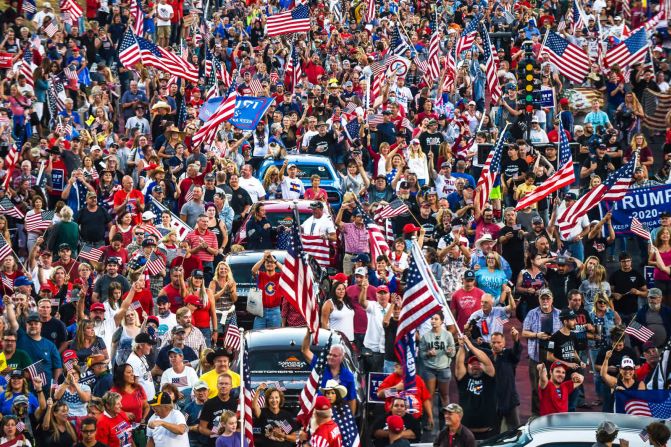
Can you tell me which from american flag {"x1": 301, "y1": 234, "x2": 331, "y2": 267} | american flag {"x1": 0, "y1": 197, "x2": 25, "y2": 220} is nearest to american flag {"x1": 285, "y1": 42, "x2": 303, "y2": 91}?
american flag {"x1": 0, "y1": 197, "x2": 25, "y2": 220}

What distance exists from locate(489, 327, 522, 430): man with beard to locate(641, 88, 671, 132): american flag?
15229 mm

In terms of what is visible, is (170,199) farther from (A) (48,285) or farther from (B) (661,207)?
(B) (661,207)

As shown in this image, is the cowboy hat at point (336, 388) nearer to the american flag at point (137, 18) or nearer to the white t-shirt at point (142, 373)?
the white t-shirt at point (142, 373)

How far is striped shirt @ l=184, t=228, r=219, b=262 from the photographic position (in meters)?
23.0

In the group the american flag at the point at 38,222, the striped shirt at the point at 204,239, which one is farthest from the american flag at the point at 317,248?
the american flag at the point at 38,222

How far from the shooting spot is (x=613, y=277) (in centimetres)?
2211

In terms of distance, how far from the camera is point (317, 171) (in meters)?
28.2

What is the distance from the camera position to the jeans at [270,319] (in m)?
20.8

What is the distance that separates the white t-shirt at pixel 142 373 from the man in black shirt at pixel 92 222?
254 inches

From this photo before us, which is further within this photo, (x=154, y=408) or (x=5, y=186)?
(x=5, y=186)

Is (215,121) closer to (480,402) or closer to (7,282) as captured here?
(7,282)

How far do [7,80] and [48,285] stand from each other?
1125 centimetres

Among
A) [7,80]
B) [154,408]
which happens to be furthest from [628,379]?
[7,80]

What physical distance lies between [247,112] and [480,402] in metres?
12.2
